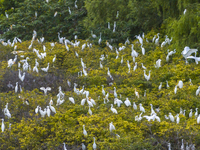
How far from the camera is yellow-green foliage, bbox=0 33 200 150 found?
16.5 feet

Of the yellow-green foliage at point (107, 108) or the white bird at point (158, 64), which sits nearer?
the yellow-green foliage at point (107, 108)

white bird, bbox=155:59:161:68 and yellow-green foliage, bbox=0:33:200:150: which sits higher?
white bird, bbox=155:59:161:68

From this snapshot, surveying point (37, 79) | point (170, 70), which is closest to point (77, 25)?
point (37, 79)

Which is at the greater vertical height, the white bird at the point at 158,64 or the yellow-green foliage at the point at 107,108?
the white bird at the point at 158,64

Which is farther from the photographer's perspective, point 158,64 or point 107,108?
point 158,64

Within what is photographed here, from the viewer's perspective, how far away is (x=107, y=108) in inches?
239

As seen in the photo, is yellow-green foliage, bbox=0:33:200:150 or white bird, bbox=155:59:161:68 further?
white bird, bbox=155:59:161:68

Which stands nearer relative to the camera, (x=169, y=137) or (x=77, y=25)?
(x=169, y=137)

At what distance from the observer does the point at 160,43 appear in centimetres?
937

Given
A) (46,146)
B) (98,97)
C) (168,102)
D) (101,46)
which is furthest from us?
(101,46)

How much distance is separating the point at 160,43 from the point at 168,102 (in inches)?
143

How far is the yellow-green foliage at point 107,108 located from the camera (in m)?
5.02

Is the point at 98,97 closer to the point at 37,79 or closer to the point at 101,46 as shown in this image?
the point at 37,79

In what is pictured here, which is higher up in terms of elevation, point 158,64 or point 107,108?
point 158,64
